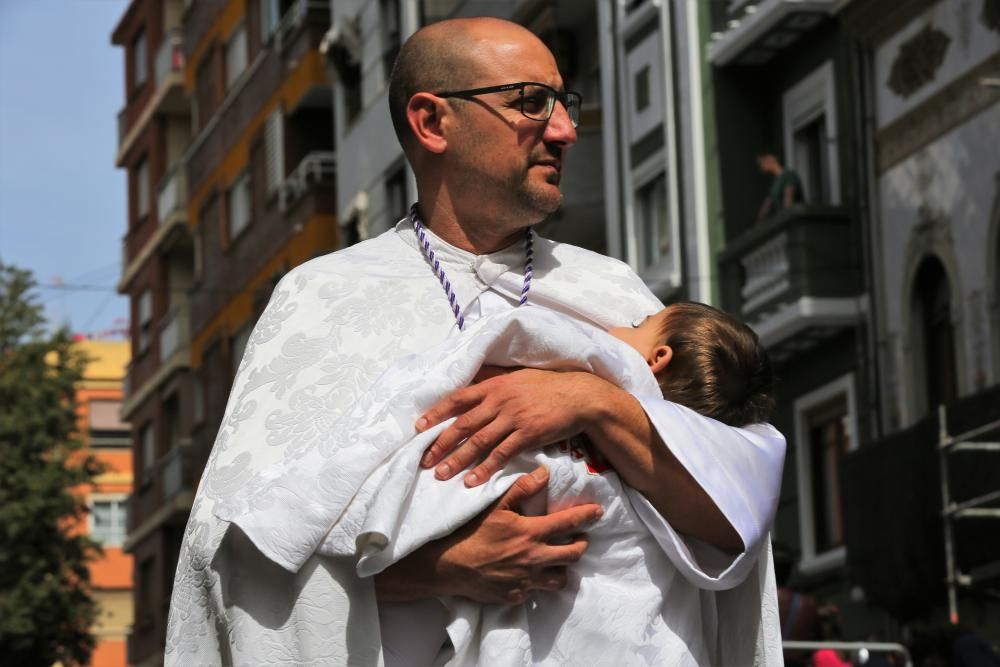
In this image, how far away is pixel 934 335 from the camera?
68.9 ft

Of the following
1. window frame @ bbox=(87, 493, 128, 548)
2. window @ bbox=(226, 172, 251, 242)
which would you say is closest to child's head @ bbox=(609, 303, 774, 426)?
window @ bbox=(226, 172, 251, 242)

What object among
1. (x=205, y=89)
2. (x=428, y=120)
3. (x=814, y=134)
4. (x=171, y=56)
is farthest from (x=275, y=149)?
(x=428, y=120)

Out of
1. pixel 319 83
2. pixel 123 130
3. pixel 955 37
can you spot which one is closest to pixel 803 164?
pixel 955 37

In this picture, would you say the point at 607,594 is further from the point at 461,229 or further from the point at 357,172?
the point at 357,172

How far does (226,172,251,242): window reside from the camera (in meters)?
42.5

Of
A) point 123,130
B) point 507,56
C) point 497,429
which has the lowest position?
point 497,429

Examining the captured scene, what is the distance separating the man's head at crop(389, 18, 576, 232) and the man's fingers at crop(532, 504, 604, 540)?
87 centimetres

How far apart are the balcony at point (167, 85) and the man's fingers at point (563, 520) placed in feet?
144

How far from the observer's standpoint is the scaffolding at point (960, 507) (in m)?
16.5

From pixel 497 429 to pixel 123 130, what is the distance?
48698mm

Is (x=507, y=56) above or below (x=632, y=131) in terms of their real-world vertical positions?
below

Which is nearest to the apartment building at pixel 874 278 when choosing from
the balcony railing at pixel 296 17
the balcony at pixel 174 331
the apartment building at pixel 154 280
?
the balcony railing at pixel 296 17

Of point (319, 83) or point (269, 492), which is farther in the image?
point (319, 83)

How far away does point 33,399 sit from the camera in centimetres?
3422
